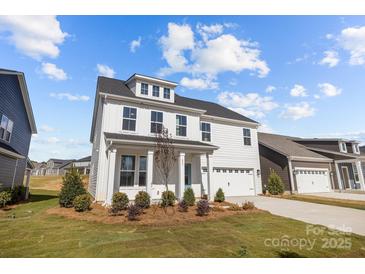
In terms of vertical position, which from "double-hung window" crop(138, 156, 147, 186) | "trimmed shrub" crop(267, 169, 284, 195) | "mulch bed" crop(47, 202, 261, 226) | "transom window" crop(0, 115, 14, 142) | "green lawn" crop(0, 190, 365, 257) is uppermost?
"transom window" crop(0, 115, 14, 142)

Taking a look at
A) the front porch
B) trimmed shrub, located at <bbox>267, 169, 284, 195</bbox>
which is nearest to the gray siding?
the front porch

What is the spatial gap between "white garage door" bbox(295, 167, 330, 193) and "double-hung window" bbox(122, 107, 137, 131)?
16.9 metres

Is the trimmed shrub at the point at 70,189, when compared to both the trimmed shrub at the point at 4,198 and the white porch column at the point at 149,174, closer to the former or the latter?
the trimmed shrub at the point at 4,198

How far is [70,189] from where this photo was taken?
36.9ft

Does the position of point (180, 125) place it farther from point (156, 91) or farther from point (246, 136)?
point (246, 136)

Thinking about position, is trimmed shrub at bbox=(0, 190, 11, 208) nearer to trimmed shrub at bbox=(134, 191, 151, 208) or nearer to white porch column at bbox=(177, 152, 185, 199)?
trimmed shrub at bbox=(134, 191, 151, 208)

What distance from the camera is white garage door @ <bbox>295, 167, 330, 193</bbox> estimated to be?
65.0ft

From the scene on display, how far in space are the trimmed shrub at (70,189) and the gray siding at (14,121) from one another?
588 cm

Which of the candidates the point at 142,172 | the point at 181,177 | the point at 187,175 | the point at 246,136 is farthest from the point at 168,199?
the point at 246,136

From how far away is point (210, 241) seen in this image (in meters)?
5.82

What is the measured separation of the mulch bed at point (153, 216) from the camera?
26.6 ft
